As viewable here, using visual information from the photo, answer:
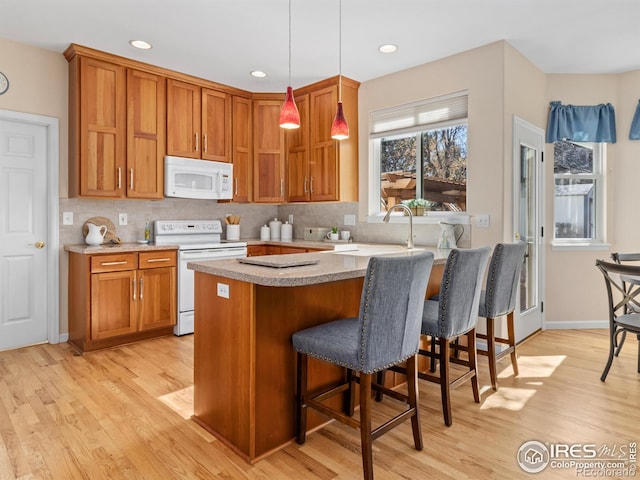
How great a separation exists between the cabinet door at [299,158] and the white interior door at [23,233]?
8.19 feet

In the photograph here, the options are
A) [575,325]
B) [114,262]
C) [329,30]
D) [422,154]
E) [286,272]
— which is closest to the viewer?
[286,272]

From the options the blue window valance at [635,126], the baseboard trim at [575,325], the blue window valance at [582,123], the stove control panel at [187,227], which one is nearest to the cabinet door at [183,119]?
the stove control panel at [187,227]

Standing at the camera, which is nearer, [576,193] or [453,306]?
[453,306]

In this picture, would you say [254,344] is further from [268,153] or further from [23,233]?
[268,153]

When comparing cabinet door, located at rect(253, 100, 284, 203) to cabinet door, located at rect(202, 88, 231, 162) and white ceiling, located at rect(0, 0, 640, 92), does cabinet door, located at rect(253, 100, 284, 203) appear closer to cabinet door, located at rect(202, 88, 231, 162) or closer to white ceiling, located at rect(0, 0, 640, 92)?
A: cabinet door, located at rect(202, 88, 231, 162)

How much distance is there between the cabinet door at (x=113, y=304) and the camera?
3.54m

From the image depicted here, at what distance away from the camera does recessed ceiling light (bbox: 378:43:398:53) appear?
354 centimetres

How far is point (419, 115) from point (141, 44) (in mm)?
2621

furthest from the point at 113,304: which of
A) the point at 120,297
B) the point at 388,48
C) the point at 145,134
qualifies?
the point at 388,48

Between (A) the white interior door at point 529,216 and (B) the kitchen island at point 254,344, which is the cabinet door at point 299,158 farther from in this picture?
(B) the kitchen island at point 254,344

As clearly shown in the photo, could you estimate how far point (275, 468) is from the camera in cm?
190

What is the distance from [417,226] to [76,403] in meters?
3.13

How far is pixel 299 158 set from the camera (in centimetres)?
493

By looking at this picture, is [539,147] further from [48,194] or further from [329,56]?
[48,194]
